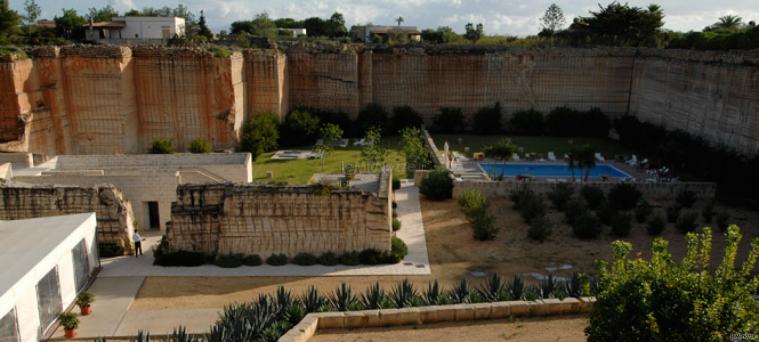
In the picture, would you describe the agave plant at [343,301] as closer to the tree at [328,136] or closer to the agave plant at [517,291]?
the agave plant at [517,291]

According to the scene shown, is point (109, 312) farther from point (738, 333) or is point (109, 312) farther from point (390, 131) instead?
point (390, 131)

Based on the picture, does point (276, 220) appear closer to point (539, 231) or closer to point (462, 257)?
point (462, 257)

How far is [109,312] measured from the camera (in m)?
10.7

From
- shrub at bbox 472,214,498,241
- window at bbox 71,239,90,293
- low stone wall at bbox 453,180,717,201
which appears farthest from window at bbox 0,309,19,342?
low stone wall at bbox 453,180,717,201

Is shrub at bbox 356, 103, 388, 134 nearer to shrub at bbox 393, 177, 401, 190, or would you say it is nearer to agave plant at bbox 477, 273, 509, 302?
shrub at bbox 393, 177, 401, 190

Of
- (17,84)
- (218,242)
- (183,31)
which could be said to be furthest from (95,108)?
(183,31)

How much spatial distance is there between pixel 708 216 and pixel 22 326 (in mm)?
16236

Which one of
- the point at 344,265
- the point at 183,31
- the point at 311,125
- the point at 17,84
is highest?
the point at 183,31

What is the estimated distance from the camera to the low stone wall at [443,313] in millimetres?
8320

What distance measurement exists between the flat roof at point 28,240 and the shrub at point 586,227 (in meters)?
11.4

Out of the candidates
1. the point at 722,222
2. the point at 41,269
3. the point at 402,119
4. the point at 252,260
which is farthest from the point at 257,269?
the point at 402,119

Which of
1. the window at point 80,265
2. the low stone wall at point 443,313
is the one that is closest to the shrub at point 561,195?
the low stone wall at point 443,313

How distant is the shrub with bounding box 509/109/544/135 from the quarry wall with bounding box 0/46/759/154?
0.73 m

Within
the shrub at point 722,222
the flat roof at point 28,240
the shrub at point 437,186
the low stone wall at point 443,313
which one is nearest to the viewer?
the low stone wall at point 443,313
